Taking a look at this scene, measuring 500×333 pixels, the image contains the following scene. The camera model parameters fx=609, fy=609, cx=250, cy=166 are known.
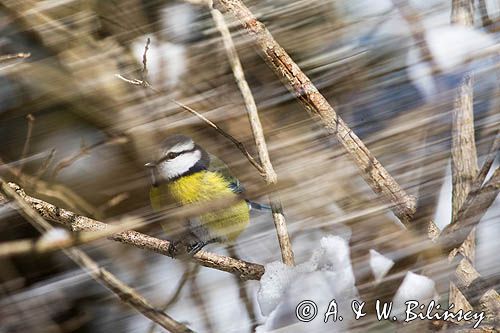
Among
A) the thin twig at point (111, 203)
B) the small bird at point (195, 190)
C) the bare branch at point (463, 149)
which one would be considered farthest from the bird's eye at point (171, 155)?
the bare branch at point (463, 149)

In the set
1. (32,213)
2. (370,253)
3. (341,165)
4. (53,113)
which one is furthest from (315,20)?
(53,113)

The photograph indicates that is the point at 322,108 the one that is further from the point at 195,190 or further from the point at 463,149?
the point at 195,190

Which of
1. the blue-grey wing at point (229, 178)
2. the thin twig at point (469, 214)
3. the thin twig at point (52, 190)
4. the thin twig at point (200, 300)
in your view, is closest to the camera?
the thin twig at point (469, 214)

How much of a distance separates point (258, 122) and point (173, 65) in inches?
8.8

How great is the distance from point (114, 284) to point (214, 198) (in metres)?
0.42

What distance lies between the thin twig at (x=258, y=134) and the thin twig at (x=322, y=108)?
0.03 metres

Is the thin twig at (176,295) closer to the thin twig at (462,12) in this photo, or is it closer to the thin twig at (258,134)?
the thin twig at (258,134)

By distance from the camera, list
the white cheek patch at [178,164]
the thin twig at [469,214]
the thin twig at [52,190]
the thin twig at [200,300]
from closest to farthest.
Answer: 1. the thin twig at [469,214]
2. the thin twig at [200,300]
3. the thin twig at [52,190]
4. the white cheek patch at [178,164]

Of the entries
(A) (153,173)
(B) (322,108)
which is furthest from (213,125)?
(A) (153,173)

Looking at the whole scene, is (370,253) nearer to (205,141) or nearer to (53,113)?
(205,141)

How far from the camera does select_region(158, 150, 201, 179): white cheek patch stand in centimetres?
105

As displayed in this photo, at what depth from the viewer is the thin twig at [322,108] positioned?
25.7 inches

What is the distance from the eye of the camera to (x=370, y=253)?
640 millimetres

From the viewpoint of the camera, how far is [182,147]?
1026 millimetres
